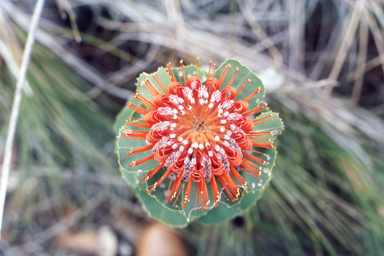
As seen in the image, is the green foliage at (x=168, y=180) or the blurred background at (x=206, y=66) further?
the blurred background at (x=206, y=66)

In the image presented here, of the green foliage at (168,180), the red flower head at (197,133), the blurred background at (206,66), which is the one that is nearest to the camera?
the red flower head at (197,133)

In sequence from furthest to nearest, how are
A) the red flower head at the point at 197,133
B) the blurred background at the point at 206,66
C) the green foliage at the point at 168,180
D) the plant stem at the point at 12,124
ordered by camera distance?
the blurred background at the point at 206,66 → the plant stem at the point at 12,124 → the green foliage at the point at 168,180 → the red flower head at the point at 197,133

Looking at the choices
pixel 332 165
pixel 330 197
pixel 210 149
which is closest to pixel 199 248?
pixel 330 197

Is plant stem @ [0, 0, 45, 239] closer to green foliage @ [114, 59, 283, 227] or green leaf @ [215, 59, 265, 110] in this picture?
green foliage @ [114, 59, 283, 227]

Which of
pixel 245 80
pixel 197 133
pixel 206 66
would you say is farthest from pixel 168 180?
pixel 206 66

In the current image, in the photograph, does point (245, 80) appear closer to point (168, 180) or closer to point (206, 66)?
point (168, 180)

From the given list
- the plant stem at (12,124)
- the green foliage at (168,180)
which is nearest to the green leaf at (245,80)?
the green foliage at (168,180)

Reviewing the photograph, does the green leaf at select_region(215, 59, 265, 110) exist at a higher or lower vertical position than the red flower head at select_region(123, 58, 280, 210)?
higher

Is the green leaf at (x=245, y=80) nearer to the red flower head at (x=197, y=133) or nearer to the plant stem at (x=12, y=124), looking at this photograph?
the red flower head at (x=197, y=133)

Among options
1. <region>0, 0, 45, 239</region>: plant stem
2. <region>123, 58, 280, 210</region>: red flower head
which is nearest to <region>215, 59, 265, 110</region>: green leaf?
<region>123, 58, 280, 210</region>: red flower head

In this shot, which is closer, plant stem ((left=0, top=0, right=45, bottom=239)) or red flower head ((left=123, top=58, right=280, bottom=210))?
red flower head ((left=123, top=58, right=280, bottom=210))
